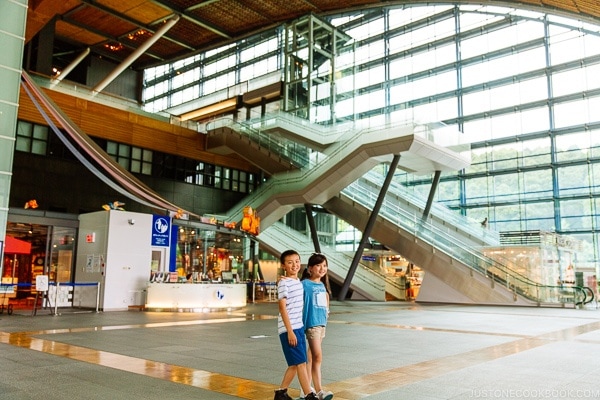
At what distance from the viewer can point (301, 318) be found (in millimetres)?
4441

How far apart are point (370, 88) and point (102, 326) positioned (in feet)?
97.4

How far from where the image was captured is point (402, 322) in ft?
43.3

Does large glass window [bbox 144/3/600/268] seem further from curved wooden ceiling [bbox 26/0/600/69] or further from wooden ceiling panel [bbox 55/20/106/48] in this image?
wooden ceiling panel [bbox 55/20/106/48]

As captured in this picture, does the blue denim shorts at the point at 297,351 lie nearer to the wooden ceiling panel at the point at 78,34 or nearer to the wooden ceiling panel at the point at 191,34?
the wooden ceiling panel at the point at 191,34

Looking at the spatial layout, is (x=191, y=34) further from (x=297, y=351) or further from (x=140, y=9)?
(x=297, y=351)

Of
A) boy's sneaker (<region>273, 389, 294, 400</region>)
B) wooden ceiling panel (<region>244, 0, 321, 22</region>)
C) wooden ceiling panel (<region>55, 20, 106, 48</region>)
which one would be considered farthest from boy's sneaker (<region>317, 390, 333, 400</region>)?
wooden ceiling panel (<region>55, 20, 106, 48</region>)

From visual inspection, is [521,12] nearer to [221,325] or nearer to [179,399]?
[221,325]

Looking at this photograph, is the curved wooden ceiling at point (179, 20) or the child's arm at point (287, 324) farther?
the curved wooden ceiling at point (179, 20)

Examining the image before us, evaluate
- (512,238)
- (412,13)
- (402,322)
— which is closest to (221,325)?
(402,322)

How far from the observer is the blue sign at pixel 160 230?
724 inches

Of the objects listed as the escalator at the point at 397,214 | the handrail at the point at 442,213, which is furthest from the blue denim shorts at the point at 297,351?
the handrail at the point at 442,213

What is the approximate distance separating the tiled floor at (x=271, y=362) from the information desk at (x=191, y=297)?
5.29 metres

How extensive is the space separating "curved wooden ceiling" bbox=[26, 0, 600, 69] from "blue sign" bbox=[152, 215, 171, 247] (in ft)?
54.6

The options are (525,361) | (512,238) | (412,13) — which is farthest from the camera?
(412,13)
